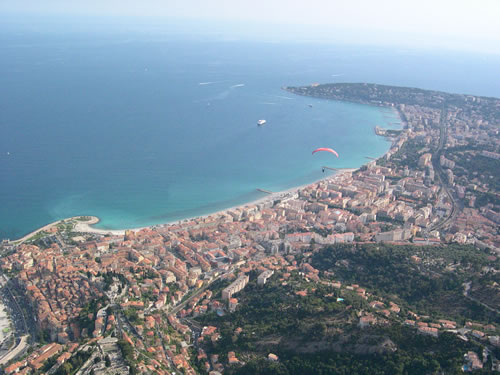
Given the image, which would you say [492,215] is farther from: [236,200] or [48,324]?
[48,324]

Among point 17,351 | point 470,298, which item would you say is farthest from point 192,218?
point 470,298

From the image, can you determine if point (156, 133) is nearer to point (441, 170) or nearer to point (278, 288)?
point (441, 170)

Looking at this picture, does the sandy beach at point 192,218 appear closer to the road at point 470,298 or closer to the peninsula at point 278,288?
the peninsula at point 278,288

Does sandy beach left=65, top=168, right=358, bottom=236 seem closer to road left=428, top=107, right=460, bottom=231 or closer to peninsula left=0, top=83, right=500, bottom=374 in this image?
peninsula left=0, top=83, right=500, bottom=374

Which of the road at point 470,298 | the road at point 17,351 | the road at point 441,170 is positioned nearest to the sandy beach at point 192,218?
the road at point 441,170

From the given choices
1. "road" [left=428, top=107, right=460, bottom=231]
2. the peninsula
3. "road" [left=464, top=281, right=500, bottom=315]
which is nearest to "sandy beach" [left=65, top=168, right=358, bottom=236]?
the peninsula

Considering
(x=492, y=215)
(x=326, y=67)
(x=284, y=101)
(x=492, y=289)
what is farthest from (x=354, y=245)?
(x=326, y=67)
